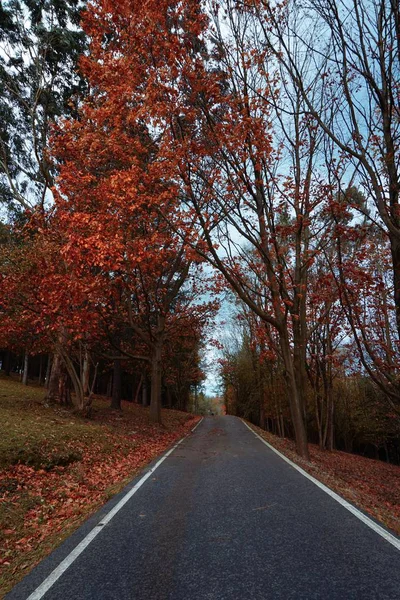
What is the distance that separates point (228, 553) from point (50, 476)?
501cm

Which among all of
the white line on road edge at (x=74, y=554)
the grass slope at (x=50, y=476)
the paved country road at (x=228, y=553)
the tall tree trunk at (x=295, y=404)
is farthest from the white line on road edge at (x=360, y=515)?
the tall tree trunk at (x=295, y=404)

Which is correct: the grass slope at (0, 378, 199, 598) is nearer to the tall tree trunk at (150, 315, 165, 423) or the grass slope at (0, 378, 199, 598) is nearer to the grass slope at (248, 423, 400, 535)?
the grass slope at (248, 423, 400, 535)

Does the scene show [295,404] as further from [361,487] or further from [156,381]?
[156,381]

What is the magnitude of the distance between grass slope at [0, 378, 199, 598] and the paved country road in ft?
1.47

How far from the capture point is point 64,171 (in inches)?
476

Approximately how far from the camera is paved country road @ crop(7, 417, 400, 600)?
3.35 meters

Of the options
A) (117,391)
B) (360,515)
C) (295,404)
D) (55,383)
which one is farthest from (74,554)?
(117,391)

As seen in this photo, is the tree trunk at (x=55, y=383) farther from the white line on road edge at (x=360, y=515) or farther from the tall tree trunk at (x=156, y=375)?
the white line on road edge at (x=360, y=515)

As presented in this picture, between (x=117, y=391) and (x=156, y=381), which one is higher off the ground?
(x=156, y=381)

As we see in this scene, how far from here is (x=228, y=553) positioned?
409 centimetres

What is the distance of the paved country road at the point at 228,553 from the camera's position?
132 inches

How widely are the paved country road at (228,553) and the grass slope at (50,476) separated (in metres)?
0.45

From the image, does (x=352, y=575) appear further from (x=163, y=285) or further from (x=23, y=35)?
(x=23, y=35)

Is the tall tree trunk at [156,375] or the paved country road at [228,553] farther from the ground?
the tall tree trunk at [156,375]
